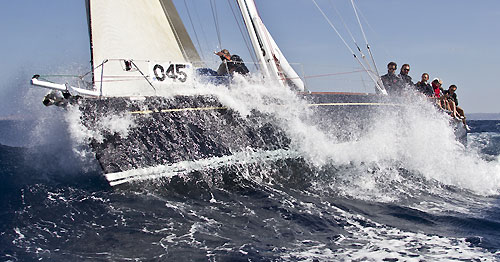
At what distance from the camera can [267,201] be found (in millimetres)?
6453

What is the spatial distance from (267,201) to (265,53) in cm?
314

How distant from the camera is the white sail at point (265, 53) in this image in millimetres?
8305

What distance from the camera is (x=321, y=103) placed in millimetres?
8484

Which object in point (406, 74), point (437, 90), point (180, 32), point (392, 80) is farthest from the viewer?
point (437, 90)

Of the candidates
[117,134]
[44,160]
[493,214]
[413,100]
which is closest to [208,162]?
[117,134]

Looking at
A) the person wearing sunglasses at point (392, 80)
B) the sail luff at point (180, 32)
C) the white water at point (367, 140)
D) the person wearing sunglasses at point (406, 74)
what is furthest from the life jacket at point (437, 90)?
the sail luff at point (180, 32)

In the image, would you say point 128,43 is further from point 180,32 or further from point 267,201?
point 267,201

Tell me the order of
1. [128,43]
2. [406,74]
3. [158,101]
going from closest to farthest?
1. [158,101]
2. [128,43]
3. [406,74]

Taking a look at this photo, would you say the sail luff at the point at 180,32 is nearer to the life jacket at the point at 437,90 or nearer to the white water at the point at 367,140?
the white water at the point at 367,140

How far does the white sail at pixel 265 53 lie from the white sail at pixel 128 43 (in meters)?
1.39

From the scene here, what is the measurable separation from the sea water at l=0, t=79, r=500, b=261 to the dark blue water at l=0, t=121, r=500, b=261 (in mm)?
21

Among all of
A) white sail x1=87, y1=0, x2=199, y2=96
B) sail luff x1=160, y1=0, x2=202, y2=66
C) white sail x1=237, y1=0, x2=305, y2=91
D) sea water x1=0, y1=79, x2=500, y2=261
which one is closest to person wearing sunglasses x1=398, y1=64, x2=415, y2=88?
sea water x1=0, y1=79, x2=500, y2=261

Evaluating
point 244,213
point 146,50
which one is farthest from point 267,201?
point 146,50

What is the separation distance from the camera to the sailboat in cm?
635
